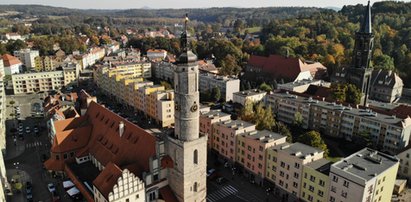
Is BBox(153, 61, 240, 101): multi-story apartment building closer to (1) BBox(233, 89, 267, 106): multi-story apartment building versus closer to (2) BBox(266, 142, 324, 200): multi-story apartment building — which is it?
(1) BBox(233, 89, 267, 106): multi-story apartment building

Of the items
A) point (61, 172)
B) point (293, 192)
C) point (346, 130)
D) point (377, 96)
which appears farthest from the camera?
point (377, 96)

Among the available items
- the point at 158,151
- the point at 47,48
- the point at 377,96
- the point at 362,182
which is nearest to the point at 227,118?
the point at 158,151

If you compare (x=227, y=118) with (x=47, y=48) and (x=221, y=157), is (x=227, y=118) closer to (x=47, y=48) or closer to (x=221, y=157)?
(x=221, y=157)

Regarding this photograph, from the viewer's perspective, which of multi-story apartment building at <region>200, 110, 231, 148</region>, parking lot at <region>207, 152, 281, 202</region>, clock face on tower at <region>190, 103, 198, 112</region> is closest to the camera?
clock face on tower at <region>190, 103, 198, 112</region>

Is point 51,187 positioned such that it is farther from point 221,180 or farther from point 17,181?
point 221,180

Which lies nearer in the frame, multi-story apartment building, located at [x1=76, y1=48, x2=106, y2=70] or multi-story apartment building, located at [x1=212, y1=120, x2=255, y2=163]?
multi-story apartment building, located at [x1=212, y1=120, x2=255, y2=163]

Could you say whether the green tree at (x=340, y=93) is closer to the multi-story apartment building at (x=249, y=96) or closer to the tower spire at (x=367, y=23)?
the tower spire at (x=367, y=23)

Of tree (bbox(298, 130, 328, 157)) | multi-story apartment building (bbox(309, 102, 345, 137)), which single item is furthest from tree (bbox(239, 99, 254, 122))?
multi-story apartment building (bbox(309, 102, 345, 137))
